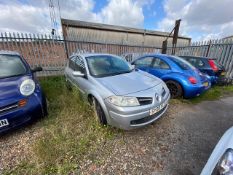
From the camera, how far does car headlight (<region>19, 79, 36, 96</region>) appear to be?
2525 millimetres

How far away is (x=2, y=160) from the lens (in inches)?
80.7

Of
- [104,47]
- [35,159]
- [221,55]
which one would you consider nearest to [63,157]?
[35,159]

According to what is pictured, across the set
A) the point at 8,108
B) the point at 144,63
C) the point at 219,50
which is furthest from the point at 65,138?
the point at 219,50

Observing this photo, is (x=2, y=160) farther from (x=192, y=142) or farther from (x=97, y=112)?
(x=192, y=142)

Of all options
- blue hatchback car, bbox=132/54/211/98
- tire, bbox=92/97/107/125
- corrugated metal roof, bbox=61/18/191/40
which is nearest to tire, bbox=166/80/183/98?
blue hatchback car, bbox=132/54/211/98

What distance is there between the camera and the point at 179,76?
158 inches

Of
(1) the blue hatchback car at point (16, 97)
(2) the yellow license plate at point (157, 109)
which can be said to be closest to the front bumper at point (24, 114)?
(1) the blue hatchback car at point (16, 97)

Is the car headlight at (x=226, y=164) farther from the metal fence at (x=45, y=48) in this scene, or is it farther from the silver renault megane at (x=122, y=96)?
the metal fence at (x=45, y=48)

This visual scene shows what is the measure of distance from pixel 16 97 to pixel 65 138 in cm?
119

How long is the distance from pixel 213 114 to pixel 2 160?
15.8 feet

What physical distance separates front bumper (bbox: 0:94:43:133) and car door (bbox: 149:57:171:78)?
3.67 meters

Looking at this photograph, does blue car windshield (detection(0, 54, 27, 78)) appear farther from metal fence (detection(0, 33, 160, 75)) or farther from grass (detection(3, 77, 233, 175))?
metal fence (detection(0, 33, 160, 75))

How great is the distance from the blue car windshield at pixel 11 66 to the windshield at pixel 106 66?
1609mm

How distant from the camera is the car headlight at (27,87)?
2.52m
